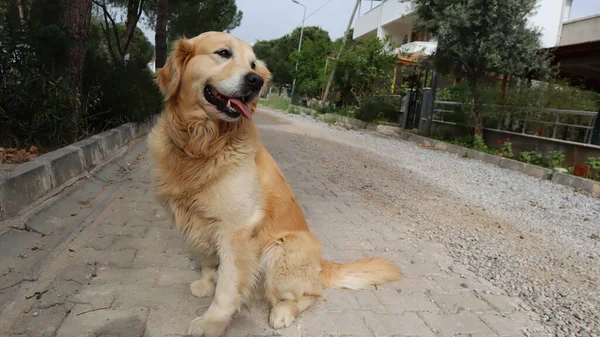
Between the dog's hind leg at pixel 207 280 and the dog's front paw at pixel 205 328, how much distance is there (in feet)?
1.27

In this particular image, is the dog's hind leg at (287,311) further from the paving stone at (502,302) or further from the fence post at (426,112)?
the fence post at (426,112)

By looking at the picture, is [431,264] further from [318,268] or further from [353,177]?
[353,177]

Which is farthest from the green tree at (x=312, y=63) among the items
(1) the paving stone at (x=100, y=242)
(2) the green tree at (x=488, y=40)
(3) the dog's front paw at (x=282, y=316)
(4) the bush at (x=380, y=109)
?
(3) the dog's front paw at (x=282, y=316)

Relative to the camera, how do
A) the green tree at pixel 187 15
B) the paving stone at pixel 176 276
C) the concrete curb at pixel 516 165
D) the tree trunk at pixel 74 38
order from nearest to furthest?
1. the paving stone at pixel 176 276
2. the tree trunk at pixel 74 38
3. the concrete curb at pixel 516 165
4. the green tree at pixel 187 15

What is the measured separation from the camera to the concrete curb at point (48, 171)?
3133mm

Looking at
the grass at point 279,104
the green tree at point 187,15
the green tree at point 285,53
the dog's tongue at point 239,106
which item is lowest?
the dog's tongue at point 239,106

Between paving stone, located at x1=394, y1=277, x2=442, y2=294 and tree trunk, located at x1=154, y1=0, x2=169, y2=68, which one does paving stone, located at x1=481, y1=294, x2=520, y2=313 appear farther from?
tree trunk, located at x1=154, y1=0, x2=169, y2=68

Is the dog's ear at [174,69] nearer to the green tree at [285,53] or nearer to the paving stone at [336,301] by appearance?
the paving stone at [336,301]

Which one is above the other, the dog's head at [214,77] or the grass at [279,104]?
the grass at [279,104]

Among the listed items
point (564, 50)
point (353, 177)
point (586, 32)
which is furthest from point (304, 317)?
point (586, 32)

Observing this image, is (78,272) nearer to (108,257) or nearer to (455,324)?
(108,257)

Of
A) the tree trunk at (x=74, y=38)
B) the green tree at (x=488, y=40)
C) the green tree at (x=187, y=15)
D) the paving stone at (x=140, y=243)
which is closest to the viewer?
the paving stone at (x=140, y=243)

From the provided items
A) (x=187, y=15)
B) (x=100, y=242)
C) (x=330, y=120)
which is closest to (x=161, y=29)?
(x=187, y=15)

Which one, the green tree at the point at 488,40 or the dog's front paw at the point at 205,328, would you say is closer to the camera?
the dog's front paw at the point at 205,328
